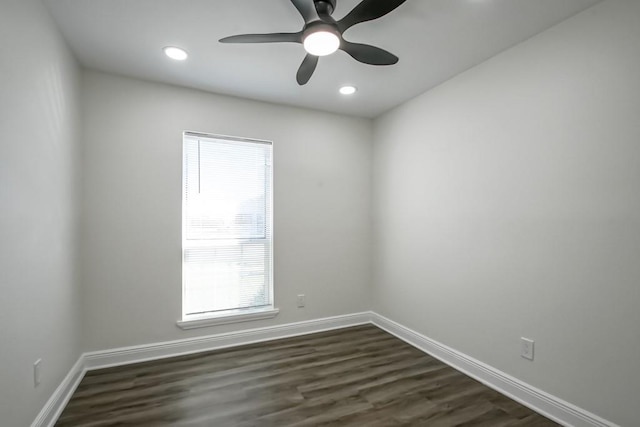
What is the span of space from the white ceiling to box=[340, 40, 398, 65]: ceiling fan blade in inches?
9.3

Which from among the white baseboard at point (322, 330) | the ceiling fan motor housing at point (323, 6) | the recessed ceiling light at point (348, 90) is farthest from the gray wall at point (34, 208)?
the recessed ceiling light at point (348, 90)

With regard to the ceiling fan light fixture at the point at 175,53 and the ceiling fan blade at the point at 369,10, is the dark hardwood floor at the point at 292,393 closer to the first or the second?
the ceiling fan blade at the point at 369,10

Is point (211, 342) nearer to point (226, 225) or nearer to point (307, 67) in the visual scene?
point (226, 225)

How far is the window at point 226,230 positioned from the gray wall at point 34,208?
3.01ft

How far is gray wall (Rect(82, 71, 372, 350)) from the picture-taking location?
264 cm

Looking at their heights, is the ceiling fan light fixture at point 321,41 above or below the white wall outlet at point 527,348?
above

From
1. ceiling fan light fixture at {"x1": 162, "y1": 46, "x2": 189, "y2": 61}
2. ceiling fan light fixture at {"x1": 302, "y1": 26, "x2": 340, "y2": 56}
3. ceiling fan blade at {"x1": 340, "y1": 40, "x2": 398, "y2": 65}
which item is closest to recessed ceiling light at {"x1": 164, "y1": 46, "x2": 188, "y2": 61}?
ceiling fan light fixture at {"x1": 162, "y1": 46, "x2": 189, "y2": 61}

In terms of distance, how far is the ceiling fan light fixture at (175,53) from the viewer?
90.2 inches

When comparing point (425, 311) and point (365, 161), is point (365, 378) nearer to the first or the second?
point (425, 311)

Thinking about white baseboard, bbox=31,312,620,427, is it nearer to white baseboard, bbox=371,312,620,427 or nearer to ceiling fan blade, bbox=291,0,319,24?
white baseboard, bbox=371,312,620,427

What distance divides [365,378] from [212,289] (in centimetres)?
169

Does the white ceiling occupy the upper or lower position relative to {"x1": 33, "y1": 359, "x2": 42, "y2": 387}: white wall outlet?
upper

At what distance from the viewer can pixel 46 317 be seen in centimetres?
188

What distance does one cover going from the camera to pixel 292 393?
225cm
